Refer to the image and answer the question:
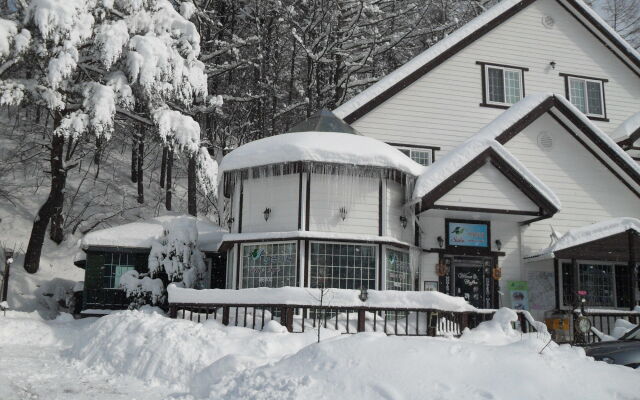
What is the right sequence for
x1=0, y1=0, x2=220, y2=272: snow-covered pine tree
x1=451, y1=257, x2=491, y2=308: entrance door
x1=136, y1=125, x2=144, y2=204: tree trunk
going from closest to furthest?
x1=451, y1=257, x2=491, y2=308: entrance door → x1=0, y1=0, x2=220, y2=272: snow-covered pine tree → x1=136, y1=125, x2=144, y2=204: tree trunk

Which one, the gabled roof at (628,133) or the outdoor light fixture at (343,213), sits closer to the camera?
the outdoor light fixture at (343,213)

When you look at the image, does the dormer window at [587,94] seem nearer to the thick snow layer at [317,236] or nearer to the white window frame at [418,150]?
the white window frame at [418,150]

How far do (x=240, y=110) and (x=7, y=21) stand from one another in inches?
674

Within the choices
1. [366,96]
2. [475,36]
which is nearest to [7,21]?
[366,96]

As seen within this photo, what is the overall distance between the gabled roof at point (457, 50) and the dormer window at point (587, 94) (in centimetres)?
138

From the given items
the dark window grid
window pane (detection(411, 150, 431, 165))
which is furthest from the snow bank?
window pane (detection(411, 150, 431, 165))

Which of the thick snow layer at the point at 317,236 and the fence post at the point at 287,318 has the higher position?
the thick snow layer at the point at 317,236

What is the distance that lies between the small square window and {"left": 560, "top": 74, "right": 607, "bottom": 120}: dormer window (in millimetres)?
1723

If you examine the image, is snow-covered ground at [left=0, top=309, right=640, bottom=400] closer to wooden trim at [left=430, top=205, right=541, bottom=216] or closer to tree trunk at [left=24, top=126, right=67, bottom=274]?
wooden trim at [left=430, top=205, right=541, bottom=216]

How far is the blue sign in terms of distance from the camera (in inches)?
672

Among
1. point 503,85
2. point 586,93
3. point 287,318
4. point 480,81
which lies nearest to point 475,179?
point 480,81

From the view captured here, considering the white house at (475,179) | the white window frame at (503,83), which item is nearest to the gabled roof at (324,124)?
the white house at (475,179)

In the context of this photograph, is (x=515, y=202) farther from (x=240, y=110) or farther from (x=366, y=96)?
(x=240, y=110)

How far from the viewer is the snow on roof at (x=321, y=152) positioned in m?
15.0
